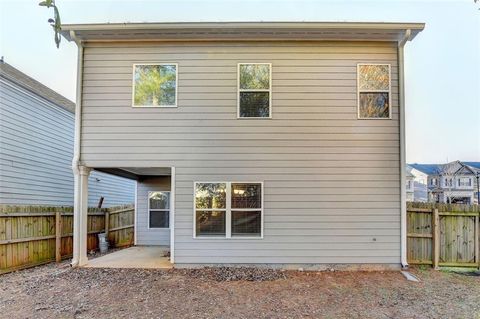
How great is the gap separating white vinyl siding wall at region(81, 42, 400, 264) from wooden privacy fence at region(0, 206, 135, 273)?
2.00 meters

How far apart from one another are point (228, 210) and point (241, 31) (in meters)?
4.14

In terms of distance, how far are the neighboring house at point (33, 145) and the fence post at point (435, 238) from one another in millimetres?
11289

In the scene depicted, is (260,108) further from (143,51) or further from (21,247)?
(21,247)

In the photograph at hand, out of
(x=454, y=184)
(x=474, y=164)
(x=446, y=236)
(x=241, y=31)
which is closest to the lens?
(x=241, y=31)

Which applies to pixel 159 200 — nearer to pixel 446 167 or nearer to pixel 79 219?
pixel 79 219

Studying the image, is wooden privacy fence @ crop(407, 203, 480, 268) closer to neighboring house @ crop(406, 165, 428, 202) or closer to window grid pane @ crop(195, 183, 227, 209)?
window grid pane @ crop(195, 183, 227, 209)

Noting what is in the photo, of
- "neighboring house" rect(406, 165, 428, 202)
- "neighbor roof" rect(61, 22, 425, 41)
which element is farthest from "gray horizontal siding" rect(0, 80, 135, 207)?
"neighboring house" rect(406, 165, 428, 202)

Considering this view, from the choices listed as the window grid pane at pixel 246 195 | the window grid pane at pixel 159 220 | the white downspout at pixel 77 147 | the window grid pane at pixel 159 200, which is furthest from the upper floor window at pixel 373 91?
the window grid pane at pixel 159 220

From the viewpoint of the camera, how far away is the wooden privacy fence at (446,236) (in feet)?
25.3

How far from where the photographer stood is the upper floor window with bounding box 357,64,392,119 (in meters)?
7.72

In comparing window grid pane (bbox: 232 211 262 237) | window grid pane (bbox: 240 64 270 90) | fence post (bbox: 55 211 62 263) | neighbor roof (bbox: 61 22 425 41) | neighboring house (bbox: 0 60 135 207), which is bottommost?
fence post (bbox: 55 211 62 263)

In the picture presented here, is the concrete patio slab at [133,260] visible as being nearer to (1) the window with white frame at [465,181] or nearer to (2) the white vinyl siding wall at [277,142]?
(2) the white vinyl siding wall at [277,142]

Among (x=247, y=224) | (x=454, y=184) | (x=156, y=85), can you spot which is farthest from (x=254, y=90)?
(x=454, y=184)

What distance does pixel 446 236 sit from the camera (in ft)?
25.5
